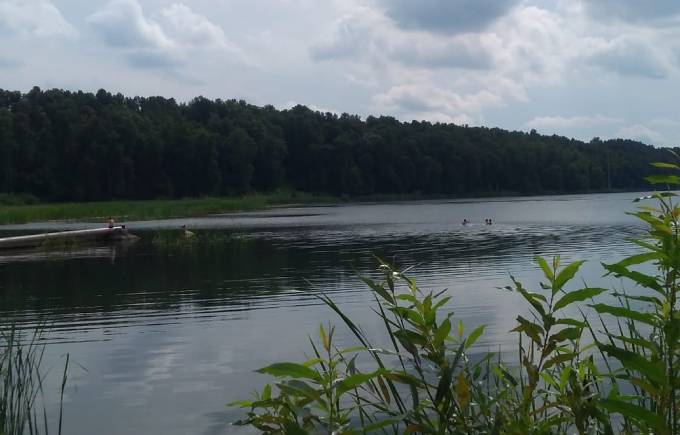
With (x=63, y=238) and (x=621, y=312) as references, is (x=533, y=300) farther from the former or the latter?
(x=63, y=238)

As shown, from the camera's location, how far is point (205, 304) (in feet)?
57.2

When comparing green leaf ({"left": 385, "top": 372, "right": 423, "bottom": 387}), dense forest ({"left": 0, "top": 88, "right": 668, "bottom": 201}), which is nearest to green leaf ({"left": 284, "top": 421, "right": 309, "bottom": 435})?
green leaf ({"left": 385, "top": 372, "right": 423, "bottom": 387})

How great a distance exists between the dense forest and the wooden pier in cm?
6622

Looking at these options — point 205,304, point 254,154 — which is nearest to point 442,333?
point 205,304

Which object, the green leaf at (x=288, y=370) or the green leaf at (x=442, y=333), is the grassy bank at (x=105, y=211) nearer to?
the green leaf at (x=442, y=333)

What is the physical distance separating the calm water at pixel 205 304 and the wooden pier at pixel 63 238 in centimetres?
176

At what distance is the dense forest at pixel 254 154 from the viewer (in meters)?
103

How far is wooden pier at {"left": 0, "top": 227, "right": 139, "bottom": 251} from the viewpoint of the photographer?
3194 centimetres

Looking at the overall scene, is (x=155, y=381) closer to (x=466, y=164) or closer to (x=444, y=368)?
(x=444, y=368)

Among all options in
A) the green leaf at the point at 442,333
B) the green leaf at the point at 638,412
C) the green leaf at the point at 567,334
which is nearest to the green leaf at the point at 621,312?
the green leaf at the point at 638,412

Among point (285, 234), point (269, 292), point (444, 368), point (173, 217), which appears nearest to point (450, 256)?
point (269, 292)

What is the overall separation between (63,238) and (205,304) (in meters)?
19.5

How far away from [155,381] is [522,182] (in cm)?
13837

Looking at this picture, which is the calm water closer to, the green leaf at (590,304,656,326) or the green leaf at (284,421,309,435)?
the green leaf at (284,421,309,435)
